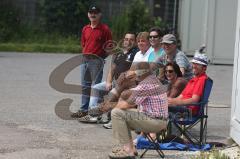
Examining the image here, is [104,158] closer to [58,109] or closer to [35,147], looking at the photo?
[35,147]

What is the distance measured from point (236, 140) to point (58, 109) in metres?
3.78

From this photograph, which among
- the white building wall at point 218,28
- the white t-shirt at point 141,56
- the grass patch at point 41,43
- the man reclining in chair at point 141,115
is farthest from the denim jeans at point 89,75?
the grass patch at point 41,43

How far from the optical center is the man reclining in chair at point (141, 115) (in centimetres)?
748

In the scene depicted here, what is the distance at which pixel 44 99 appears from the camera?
40.4ft

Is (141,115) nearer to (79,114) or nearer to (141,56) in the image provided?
(141,56)

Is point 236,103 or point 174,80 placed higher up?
point 174,80

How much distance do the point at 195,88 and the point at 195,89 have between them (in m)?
0.01

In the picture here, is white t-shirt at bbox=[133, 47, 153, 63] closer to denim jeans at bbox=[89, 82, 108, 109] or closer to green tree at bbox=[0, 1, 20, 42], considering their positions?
denim jeans at bbox=[89, 82, 108, 109]

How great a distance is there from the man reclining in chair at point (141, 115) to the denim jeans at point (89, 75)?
2869 mm

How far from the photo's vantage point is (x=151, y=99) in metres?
7.50

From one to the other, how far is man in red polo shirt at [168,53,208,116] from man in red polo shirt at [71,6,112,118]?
2307mm

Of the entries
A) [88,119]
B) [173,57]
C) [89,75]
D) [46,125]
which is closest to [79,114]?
[88,119]

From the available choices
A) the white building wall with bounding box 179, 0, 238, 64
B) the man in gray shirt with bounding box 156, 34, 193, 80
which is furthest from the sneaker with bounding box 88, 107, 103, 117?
the white building wall with bounding box 179, 0, 238, 64

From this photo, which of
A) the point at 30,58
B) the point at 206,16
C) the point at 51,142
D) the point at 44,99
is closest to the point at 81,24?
the point at 30,58
